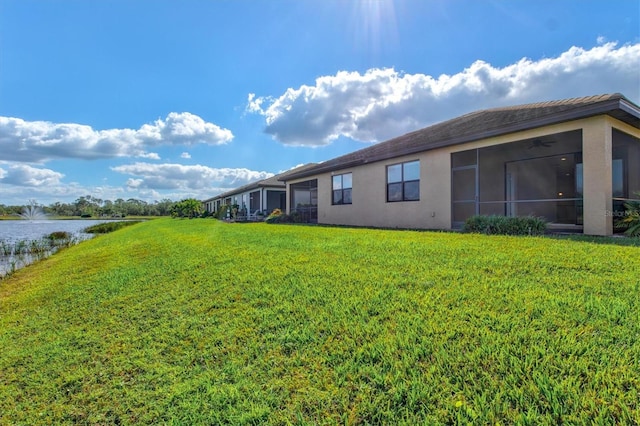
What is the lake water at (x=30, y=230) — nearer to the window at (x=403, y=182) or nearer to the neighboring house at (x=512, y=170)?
the neighboring house at (x=512, y=170)

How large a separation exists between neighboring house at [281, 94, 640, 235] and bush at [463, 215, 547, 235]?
779 millimetres

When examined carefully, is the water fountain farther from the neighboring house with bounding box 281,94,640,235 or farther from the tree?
the neighboring house with bounding box 281,94,640,235

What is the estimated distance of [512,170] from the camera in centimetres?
1341

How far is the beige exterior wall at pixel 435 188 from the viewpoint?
306 inches

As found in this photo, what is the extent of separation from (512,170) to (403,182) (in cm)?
478

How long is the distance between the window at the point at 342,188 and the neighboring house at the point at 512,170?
53 millimetres

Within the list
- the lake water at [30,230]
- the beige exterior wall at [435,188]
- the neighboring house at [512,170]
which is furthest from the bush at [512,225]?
the lake water at [30,230]

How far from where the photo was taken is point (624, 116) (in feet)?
26.6

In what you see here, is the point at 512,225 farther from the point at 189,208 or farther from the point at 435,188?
the point at 189,208

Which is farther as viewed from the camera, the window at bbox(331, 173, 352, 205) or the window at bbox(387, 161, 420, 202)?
the window at bbox(331, 173, 352, 205)

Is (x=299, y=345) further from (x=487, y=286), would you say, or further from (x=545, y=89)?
(x=545, y=89)

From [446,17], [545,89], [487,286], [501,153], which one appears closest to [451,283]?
[487,286]

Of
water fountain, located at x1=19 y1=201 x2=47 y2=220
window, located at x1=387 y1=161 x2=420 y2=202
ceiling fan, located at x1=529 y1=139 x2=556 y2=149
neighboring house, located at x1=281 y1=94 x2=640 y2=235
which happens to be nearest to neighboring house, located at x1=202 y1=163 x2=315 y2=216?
neighboring house, located at x1=281 y1=94 x2=640 y2=235

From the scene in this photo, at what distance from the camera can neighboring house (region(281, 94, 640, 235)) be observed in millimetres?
7921
